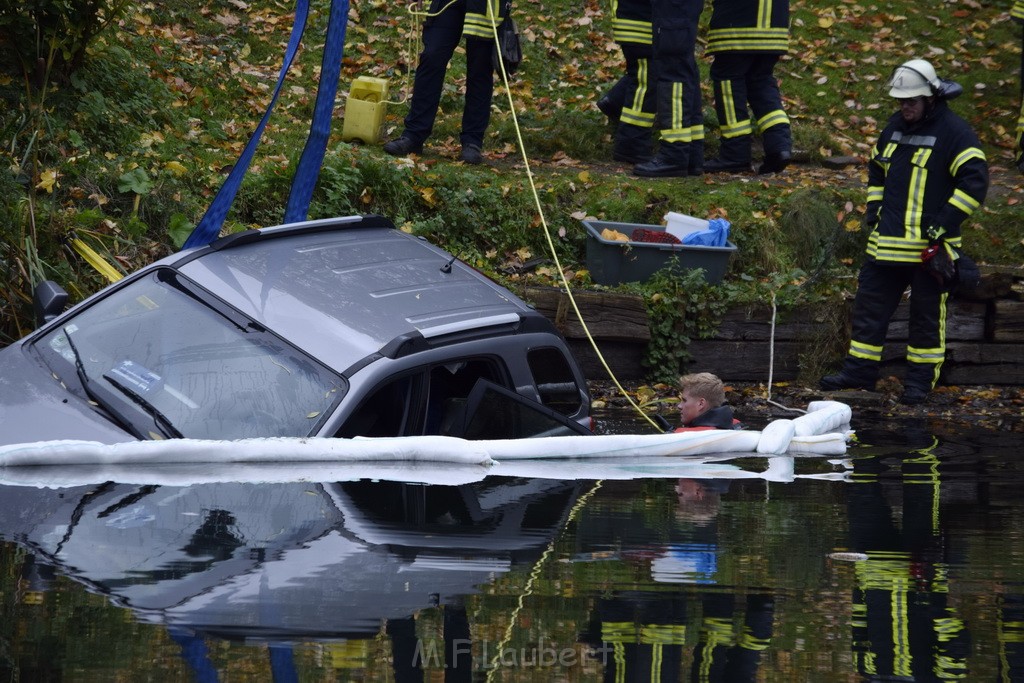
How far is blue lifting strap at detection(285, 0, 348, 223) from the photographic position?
7.71 metres

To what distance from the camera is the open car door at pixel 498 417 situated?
5113 mm

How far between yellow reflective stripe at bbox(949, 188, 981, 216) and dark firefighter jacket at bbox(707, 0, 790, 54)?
251 centimetres

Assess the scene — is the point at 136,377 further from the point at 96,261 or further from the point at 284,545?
the point at 96,261

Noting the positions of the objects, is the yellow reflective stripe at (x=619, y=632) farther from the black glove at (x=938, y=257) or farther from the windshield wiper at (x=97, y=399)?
the black glove at (x=938, y=257)

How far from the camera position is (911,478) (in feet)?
17.9

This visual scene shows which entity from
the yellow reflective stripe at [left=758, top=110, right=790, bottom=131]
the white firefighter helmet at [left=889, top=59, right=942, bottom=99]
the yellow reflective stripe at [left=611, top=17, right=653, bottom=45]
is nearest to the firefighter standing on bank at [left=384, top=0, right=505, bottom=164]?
the yellow reflective stripe at [left=611, top=17, right=653, bottom=45]

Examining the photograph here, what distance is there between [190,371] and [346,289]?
2.54 ft

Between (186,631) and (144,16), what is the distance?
1071 cm

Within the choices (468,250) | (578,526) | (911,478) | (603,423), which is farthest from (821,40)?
(578,526)

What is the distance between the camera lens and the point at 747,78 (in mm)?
10922

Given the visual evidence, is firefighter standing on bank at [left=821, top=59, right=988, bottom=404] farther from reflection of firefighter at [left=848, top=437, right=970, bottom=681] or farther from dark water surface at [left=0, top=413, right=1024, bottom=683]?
dark water surface at [left=0, top=413, right=1024, bottom=683]

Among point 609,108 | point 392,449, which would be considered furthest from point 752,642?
point 609,108

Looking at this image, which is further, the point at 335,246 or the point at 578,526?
the point at 335,246

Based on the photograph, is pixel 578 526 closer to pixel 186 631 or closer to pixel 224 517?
pixel 224 517
